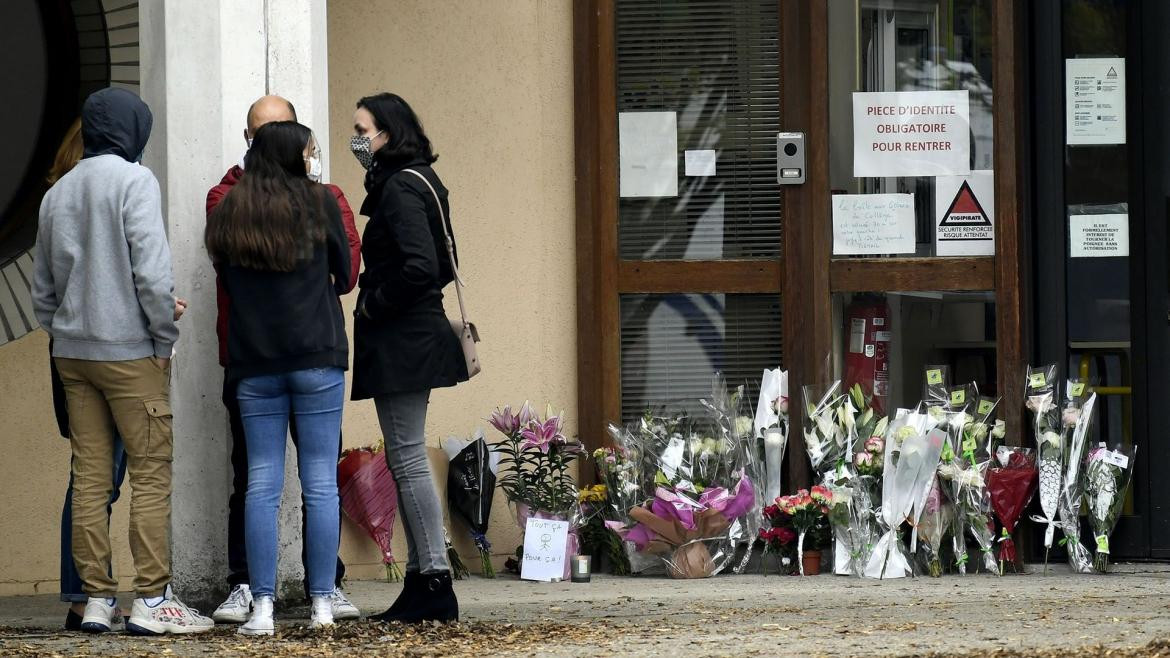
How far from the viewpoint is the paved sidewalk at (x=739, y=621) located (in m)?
4.79

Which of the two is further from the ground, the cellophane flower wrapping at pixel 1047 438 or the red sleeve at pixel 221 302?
the red sleeve at pixel 221 302

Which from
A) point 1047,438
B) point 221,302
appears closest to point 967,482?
point 1047,438

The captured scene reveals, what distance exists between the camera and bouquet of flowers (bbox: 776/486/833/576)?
6652mm

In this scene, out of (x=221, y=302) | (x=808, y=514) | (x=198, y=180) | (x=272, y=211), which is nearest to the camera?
(x=272, y=211)

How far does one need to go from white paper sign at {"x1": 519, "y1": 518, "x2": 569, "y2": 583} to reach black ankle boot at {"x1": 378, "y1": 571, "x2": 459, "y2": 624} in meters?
1.47

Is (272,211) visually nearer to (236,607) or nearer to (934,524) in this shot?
(236,607)

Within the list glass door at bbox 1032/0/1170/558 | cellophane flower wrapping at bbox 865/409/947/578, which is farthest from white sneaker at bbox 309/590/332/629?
glass door at bbox 1032/0/1170/558

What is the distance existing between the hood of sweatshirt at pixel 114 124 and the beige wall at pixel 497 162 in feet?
6.11

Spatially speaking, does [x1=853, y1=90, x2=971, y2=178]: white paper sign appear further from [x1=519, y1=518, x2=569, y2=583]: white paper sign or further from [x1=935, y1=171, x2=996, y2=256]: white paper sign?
[x1=519, y1=518, x2=569, y2=583]: white paper sign

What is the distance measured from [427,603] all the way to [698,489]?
177 centimetres

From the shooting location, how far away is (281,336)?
16.5 feet

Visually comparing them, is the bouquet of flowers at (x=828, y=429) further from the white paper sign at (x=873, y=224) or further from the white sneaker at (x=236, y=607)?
the white sneaker at (x=236, y=607)

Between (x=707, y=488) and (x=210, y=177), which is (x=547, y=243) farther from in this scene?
(x=210, y=177)

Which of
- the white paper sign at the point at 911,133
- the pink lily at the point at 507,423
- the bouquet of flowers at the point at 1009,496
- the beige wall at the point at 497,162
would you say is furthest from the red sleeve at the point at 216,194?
the bouquet of flowers at the point at 1009,496
